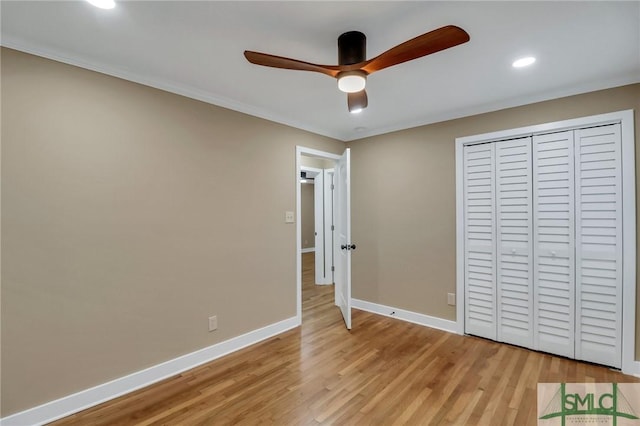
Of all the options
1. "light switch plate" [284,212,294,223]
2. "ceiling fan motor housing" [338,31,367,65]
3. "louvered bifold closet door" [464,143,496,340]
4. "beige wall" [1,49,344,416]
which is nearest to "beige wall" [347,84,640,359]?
"louvered bifold closet door" [464,143,496,340]

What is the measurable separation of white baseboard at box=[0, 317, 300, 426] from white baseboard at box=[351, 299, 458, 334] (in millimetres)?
1500

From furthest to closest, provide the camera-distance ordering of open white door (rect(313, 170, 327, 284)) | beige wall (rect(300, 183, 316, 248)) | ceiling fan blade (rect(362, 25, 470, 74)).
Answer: beige wall (rect(300, 183, 316, 248)), open white door (rect(313, 170, 327, 284)), ceiling fan blade (rect(362, 25, 470, 74))

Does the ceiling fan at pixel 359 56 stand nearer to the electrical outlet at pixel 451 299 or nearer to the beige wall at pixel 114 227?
the beige wall at pixel 114 227

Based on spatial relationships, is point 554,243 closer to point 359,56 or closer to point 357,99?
point 357,99

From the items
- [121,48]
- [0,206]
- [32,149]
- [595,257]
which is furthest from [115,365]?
[595,257]

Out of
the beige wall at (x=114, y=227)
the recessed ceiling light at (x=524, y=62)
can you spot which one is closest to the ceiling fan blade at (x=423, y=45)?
the recessed ceiling light at (x=524, y=62)

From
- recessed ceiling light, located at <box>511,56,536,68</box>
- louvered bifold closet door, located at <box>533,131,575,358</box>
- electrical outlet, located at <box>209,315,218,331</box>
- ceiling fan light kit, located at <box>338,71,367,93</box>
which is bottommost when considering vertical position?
electrical outlet, located at <box>209,315,218,331</box>

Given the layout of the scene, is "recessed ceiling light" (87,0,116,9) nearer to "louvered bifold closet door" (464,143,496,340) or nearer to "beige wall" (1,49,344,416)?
"beige wall" (1,49,344,416)

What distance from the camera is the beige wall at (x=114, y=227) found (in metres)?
1.80

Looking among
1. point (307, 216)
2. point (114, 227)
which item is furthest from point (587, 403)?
point (307, 216)

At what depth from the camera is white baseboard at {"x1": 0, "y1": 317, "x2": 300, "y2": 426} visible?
182 cm

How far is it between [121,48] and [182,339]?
2.23 meters

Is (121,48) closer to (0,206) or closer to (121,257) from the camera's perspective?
(0,206)

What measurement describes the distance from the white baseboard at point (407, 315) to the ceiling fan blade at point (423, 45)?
2808 millimetres
